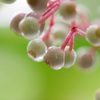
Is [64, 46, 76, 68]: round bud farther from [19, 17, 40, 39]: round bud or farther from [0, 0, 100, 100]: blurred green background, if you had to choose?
[0, 0, 100, 100]: blurred green background

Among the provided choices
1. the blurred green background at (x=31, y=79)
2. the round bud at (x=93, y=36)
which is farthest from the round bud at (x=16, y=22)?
the blurred green background at (x=31, y=79)

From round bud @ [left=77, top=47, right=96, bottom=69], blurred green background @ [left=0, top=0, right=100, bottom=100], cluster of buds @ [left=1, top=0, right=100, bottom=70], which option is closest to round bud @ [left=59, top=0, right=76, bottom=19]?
cluster of buds @ [left=1, top=0, right=100, bottom=70]

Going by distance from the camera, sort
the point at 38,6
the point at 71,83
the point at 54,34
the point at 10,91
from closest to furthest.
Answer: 1. the point at 38,6
2. the point at 54,34
3. the point at 10,91
4. the point at 71,83

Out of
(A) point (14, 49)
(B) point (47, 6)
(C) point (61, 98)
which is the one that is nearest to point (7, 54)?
(A) point (14, 49)

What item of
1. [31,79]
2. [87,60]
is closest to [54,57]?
[87,60]

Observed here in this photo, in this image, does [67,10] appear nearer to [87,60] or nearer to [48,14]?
[48,14]

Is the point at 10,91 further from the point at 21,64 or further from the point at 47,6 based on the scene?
the point at 47,6
